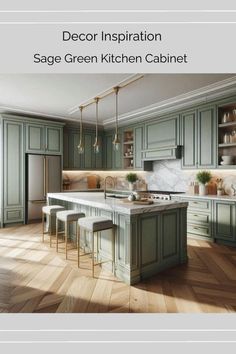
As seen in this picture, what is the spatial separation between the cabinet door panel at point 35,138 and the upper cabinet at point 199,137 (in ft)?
10.8

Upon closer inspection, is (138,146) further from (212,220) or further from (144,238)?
(144,238)

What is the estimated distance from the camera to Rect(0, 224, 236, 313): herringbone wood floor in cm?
211

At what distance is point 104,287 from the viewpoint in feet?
8.16

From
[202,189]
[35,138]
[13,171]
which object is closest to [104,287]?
[202,189]

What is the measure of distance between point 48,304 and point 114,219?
1.12 metres

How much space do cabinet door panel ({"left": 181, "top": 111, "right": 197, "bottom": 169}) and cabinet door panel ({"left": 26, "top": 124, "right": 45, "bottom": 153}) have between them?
130 inches

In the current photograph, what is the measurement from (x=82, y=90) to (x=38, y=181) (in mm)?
2525

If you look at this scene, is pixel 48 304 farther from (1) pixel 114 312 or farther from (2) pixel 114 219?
(2) pixel 114 219

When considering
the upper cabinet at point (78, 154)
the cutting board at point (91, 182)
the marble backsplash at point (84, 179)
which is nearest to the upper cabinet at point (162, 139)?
the marble backsplash at point (84, 179)

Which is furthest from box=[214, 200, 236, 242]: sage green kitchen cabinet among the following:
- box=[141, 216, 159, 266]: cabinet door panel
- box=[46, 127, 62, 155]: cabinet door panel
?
box=[46, 127, 62, 155]: cabinet door panel

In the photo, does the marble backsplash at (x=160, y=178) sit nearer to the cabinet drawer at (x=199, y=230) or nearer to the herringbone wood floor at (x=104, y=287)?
the cabinet drawer at (x=199, y=230)

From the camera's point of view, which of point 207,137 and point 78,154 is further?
point 78,154

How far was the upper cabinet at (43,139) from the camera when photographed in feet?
18.2
